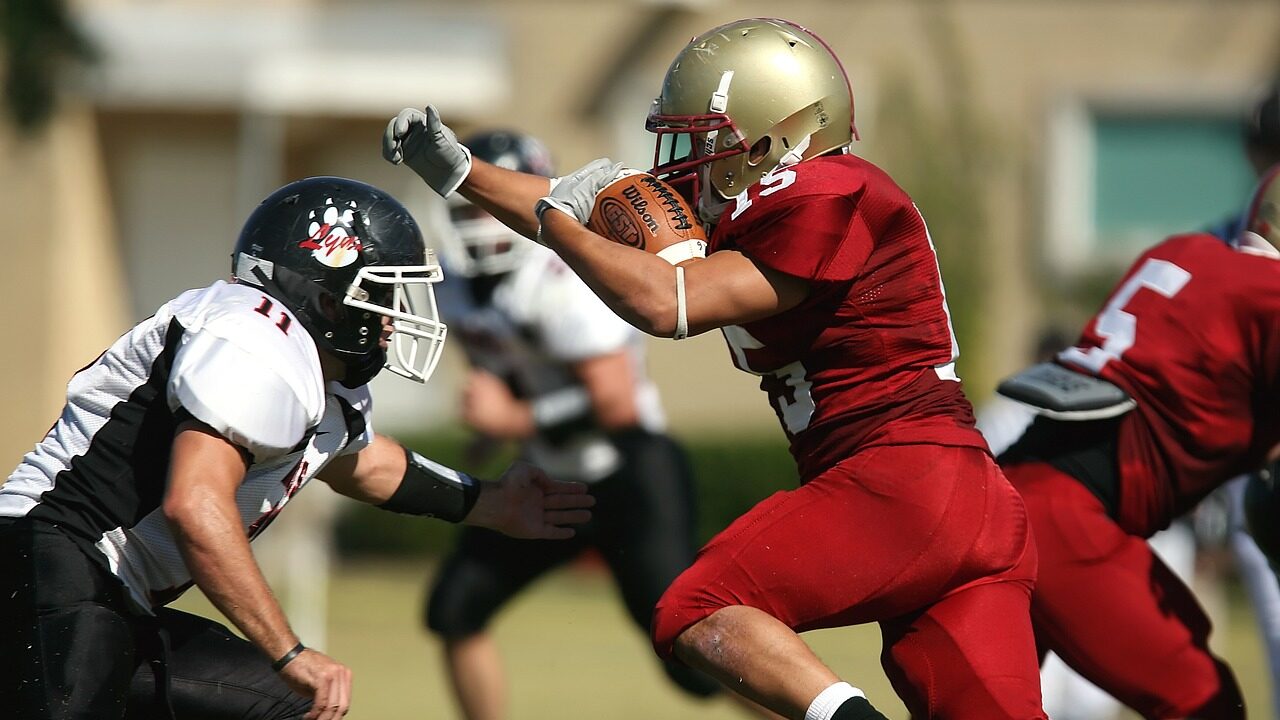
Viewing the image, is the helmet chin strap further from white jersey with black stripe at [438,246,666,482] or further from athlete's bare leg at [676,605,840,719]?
white jersey with black stripe at [438,246,666,482]

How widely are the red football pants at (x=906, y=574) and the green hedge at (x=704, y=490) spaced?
8626 millimetres

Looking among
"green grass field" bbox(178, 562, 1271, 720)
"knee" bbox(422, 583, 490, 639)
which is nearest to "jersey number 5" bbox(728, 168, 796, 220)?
"knee" bbox(422, 583, 490, 639)

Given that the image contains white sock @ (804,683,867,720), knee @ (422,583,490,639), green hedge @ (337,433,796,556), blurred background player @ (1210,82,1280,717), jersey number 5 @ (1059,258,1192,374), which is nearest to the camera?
white sock @ (804,683,867,720)

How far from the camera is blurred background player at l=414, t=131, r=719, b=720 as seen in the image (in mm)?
5340

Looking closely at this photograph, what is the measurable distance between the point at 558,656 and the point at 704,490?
168 inches

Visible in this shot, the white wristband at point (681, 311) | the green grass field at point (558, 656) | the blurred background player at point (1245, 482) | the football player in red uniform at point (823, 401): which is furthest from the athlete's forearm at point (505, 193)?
the green grass field at point (558, 656)

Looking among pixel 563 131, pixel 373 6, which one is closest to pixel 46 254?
pixel 373 6

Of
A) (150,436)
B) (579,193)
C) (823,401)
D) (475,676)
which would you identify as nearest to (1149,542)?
(475,676)

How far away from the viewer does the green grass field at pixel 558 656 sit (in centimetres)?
672

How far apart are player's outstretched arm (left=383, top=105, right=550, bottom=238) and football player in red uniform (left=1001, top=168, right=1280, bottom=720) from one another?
1335 millimetres

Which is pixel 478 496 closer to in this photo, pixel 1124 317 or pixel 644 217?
pixel 644 217

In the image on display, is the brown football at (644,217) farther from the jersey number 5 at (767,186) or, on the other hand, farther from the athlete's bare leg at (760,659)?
the athlete's bare leg at (760,659)

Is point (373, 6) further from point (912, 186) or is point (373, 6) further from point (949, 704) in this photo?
point (949, 704)

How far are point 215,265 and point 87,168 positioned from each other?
54.3 inches
